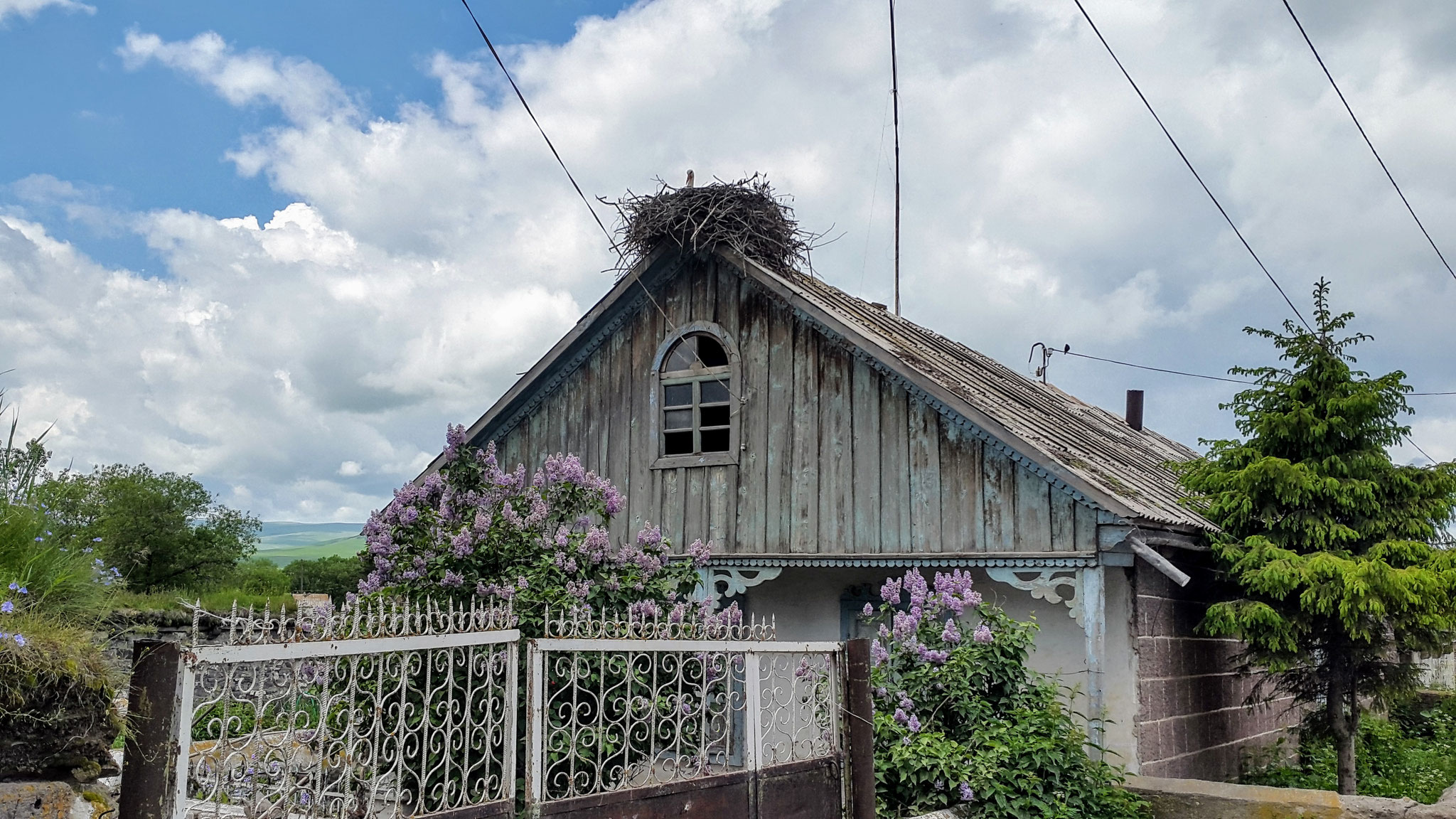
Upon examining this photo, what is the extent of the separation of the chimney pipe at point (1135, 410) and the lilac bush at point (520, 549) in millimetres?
12964

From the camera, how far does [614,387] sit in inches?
493

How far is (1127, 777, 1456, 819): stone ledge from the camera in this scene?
764 centimetres

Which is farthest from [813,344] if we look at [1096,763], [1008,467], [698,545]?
[1096,763]

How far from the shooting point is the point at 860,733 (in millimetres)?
6504

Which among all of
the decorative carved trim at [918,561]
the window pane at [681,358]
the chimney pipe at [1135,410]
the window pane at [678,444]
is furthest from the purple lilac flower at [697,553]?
the chimney pipe at [1135,410]

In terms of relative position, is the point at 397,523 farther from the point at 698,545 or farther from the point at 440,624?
the point at 440,624

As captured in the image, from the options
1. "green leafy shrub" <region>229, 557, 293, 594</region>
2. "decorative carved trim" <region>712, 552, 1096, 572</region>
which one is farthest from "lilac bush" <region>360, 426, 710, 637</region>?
"green leafy shrub" <region>229, 557, 293, 594</region>

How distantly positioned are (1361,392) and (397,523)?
8.12m

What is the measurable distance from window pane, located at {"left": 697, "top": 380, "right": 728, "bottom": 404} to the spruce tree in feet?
16.2

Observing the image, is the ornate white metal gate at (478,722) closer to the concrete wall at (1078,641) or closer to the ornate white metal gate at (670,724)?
the ornate white metal gate at (670,724)

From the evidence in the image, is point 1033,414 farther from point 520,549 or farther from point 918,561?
point 520,549

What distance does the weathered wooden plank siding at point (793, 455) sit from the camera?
9.60 metres

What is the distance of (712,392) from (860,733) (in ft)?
19.4

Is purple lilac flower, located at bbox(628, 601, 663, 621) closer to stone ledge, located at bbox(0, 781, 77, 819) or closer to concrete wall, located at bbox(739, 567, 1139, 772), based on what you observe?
stone ledge, located at bbox(0, 781, 77, 819)
